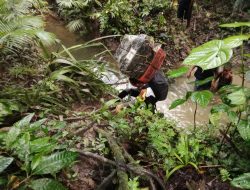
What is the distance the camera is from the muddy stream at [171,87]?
19.0 feet

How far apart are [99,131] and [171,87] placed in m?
3.73

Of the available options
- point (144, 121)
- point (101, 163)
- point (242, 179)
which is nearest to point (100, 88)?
point (144, 121)

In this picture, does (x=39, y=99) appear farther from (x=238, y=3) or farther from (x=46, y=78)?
(x=238, y=3)

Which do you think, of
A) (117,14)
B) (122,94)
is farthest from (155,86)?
(117,14)

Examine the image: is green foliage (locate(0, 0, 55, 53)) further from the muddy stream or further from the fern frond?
the fern frond

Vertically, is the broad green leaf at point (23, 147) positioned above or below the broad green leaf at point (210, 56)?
below

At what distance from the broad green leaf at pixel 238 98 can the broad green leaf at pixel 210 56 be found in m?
0.58

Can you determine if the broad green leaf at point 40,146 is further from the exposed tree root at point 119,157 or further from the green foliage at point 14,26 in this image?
the green foliage at point 14,26

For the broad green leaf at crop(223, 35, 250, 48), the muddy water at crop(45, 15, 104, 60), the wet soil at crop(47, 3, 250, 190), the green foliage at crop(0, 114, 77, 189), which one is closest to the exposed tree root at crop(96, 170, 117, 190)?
the wet soil at crop(47, 3, 250, 190)

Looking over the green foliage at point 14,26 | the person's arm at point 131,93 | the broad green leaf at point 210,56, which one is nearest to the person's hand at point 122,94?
the person's arm at point 131,93

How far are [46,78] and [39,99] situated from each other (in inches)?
27.7

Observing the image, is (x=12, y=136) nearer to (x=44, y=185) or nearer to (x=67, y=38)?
(x=44, y=185)

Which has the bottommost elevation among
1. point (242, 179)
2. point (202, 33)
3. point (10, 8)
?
point (202, 33)

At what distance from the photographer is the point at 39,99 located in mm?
3820
